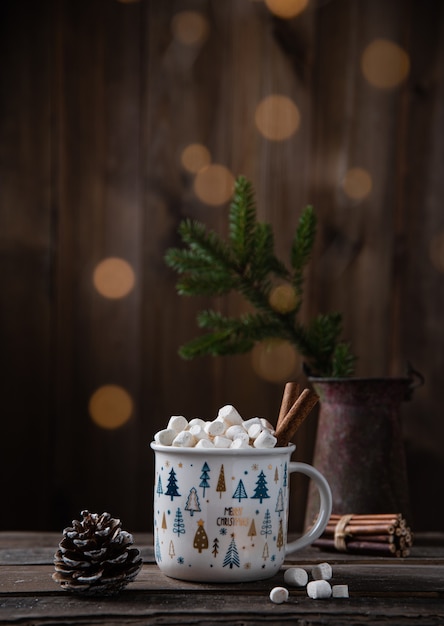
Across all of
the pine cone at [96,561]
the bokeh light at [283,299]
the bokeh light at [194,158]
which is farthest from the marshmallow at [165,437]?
the bokeh light at [194,158]

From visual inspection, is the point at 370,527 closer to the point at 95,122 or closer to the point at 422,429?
the point at 422,429

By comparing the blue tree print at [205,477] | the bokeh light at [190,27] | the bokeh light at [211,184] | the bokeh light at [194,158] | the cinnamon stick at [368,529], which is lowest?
the cinnamon stick at [368,529]

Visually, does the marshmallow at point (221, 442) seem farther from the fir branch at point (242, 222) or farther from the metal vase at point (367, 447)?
the fir branch at point (242, 222)

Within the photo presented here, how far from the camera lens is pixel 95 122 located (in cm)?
156

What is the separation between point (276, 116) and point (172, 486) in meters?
0.96

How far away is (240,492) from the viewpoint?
83cm

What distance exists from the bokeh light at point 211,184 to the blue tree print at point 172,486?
2.70ft

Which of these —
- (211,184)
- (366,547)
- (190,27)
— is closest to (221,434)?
(366,547)

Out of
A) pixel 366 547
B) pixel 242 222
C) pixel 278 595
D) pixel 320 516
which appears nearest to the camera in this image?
pixel 278 595

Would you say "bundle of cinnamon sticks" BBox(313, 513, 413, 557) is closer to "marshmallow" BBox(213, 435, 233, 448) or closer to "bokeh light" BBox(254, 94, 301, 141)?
"marshmallow" BBox(213, 435, 233, 448)

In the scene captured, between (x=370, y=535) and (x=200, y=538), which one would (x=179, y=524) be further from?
(x=370, y=535)

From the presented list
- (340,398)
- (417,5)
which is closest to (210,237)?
(340,398)

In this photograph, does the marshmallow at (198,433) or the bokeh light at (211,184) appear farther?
the bokeh light at (211,184)

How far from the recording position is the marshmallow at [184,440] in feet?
2.80
